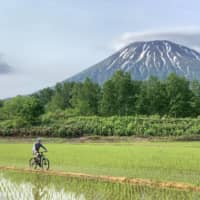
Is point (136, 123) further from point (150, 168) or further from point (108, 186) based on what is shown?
point (108, 186)

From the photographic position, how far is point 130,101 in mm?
69625

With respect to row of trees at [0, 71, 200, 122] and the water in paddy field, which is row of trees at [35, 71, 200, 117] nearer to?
row of trees at [0, 71, 200, 122]

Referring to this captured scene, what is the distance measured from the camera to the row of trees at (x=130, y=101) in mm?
65500

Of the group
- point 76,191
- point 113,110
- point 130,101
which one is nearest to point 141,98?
point 130,101

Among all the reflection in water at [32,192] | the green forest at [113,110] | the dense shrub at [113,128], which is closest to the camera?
the reflection in water at [32,192]

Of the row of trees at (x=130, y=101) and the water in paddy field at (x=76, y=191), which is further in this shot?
the row of trees at (x=130, y=101)

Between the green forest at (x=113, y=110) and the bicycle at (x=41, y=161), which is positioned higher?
the green forest at (x=113, y=110)

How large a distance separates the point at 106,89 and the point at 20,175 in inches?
2152

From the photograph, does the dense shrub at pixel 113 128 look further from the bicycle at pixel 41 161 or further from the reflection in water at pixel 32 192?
the reflection in water at pixel 32 192

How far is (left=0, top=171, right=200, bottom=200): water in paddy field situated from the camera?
31.6 ft

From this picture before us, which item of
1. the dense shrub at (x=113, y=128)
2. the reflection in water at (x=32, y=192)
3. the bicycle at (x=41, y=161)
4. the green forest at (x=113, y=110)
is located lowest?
the reflection in water at (x=32, y=192)

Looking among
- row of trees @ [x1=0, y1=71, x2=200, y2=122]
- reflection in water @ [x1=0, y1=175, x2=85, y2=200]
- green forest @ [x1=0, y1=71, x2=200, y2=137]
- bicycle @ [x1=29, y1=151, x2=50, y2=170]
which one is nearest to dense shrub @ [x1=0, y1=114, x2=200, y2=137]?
green forest @ [x1=0, y1=71, x2=200, y2=137]

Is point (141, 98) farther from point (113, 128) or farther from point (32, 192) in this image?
point (32, 192)

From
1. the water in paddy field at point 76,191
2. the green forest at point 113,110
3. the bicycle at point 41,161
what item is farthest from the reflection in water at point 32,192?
the green forest at point 113,110
